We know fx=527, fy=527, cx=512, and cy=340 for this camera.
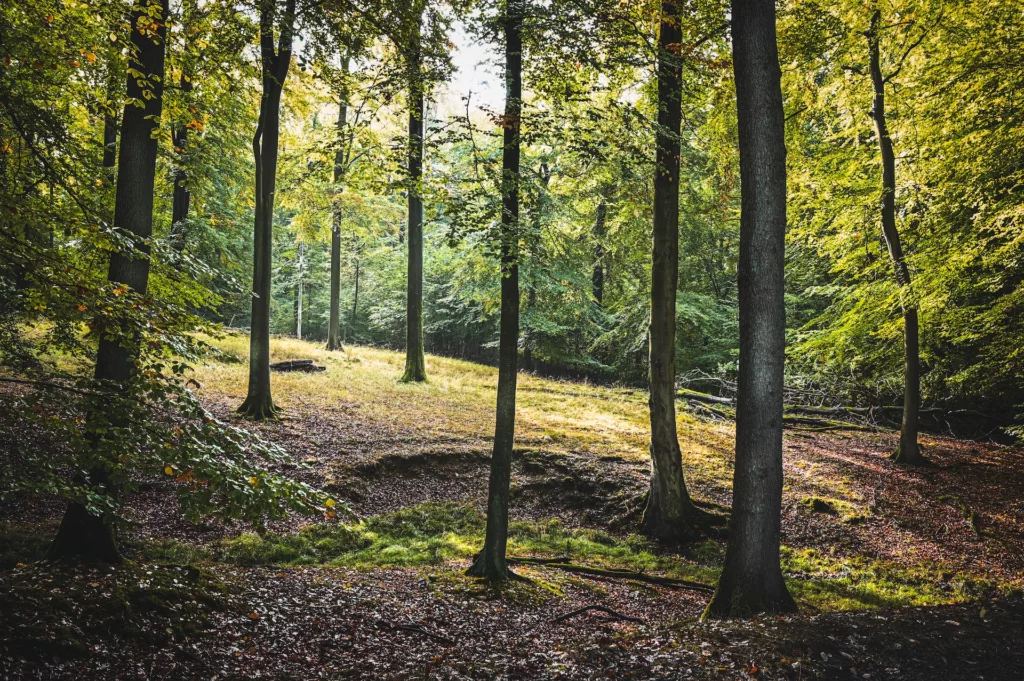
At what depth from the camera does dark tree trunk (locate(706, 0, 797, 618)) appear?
541cm

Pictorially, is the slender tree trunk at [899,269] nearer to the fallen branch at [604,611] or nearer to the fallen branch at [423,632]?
the fallen branch at [604,611]

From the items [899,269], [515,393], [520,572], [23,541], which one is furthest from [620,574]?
[899,269]

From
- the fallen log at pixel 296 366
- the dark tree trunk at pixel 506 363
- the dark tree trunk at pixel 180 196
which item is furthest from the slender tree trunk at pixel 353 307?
the dark tree trunk at pixel 506 363

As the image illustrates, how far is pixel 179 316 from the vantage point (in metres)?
4.41

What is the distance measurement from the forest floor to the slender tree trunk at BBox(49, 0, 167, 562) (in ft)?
1.01

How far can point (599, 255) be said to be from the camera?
23438 millimetres

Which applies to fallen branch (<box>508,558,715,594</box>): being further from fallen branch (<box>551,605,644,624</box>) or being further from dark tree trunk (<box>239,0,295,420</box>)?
dark tree trunk (<box>239,0,295,420</box>)

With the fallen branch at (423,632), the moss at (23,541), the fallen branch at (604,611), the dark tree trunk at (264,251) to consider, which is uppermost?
the dark tree trunk at (264,251)

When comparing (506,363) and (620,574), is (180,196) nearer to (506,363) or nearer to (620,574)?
(506,363)

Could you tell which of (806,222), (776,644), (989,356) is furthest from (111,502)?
(806,222)

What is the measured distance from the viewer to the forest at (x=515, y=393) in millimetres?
4199

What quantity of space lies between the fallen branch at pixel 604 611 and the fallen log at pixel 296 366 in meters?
12.8

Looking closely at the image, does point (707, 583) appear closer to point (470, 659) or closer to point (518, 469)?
point (470, 659)

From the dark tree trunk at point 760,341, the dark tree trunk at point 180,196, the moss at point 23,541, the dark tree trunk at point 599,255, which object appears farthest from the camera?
the dark tree trunk at point 599,255
